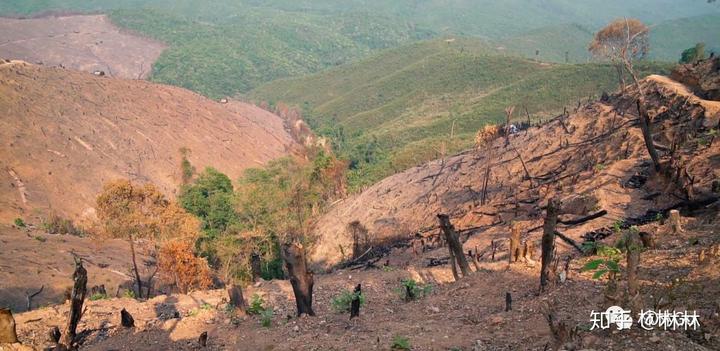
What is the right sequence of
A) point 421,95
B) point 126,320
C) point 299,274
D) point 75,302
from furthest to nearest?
point 421,95, point 126,320, point 299,274, point 75,302

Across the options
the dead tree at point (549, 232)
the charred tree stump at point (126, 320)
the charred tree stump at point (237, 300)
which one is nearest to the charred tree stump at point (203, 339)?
the charred tree stump at point (237, 300)

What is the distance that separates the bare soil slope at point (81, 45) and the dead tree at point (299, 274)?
13473 cm

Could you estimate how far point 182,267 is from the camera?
25062mm

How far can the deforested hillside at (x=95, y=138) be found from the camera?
166 ft

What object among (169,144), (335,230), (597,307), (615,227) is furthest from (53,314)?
(169,144)

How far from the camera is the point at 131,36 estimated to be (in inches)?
6791

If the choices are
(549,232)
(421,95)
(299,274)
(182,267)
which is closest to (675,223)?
(549,232)

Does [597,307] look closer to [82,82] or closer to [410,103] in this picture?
[82,82]

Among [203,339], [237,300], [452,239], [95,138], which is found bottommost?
[203,339]

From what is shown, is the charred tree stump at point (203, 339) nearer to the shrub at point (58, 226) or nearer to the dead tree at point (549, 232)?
the dead tree at point (549, 232)

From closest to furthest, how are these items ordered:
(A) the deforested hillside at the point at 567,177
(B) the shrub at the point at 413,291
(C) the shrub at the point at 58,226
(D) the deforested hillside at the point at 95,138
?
(B) the shrub at the point at 413,291 → (A) the deforested hillside at the point at 567,177 → (C) the shrub at the point at 58,226 → (D) the deforested hillside at the point at 95,138

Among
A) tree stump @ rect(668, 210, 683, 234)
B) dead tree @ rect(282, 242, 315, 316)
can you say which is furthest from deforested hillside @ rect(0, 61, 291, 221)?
tree stump @ rect(668, 210, 683, 234)

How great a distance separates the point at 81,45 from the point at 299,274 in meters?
161

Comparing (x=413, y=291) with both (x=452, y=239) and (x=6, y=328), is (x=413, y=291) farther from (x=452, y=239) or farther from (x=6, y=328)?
(x=6, y=328)
